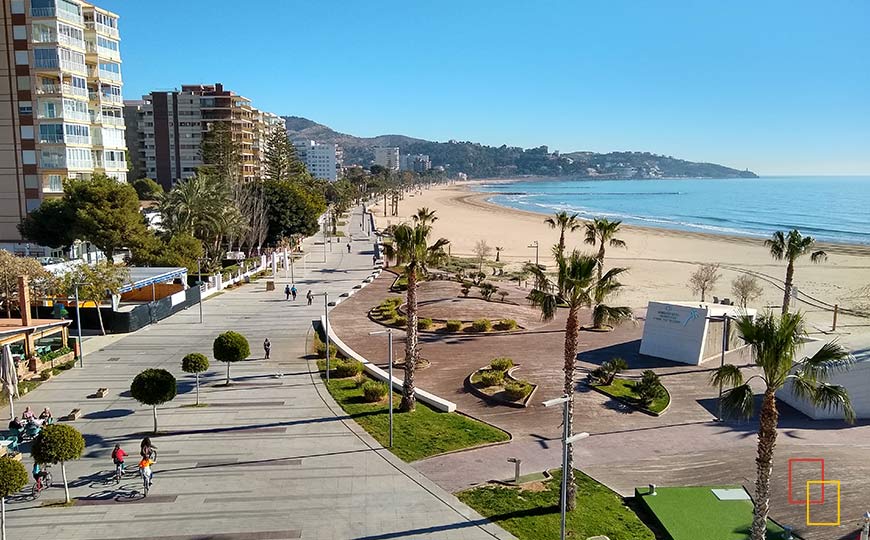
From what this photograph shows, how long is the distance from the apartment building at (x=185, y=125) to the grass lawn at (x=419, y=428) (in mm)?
89537

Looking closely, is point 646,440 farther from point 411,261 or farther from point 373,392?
point 411,261

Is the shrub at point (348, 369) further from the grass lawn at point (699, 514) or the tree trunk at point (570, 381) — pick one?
the grass lawn at point (699, 514)

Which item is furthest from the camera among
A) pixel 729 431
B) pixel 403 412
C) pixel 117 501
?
pixel 403 412

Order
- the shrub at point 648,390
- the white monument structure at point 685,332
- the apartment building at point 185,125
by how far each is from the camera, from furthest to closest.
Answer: the apartment building at point 185,125, the white monument structure at point 685,332, the shrub at point 648,390

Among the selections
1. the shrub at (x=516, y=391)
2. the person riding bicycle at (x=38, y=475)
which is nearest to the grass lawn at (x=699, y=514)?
the shrub at (x=516, y=391)

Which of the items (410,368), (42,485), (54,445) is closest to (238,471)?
(54,445)

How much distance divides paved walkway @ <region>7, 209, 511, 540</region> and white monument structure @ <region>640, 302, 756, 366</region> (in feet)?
44.3

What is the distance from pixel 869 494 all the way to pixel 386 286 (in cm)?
3146

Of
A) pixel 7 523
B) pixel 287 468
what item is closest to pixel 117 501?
pixel 7 523

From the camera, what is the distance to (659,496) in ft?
47.2

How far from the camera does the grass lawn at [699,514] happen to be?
1289 cm

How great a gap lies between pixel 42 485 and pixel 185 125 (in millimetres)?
102526

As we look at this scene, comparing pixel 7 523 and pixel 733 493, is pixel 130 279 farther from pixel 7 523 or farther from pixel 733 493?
pixel 733 493

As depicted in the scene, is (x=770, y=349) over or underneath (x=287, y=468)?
over
